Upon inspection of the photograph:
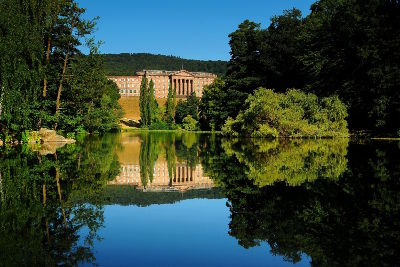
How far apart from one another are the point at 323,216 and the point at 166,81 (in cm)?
15169

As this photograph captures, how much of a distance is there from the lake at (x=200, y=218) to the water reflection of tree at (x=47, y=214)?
2 centimetres

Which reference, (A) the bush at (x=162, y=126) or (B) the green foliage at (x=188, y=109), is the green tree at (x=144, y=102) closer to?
(A) the bush at (x=162, y=126)

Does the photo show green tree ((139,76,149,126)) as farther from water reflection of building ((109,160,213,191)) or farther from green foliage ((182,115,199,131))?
water reflection of building ((109,160,213,191))

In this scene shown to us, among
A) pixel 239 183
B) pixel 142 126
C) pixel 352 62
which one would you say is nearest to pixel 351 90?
pixel 352 62

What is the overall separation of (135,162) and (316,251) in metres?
12.5

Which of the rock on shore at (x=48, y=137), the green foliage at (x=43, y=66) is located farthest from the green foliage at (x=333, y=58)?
the rock on shore at (x=48, y=137)

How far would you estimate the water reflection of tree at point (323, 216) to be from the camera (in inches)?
207

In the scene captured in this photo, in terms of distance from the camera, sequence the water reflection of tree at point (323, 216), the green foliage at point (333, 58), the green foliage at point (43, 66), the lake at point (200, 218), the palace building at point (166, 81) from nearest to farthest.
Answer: the lake at point (200, 218)
the water reflection of tree at point (323, 216)
the green foliage at point (43, 66)
the green foliage at point (333, 58)
the palace building at point (166, 81)

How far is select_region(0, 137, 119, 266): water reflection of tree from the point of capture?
497 cm

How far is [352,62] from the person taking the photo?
132ft

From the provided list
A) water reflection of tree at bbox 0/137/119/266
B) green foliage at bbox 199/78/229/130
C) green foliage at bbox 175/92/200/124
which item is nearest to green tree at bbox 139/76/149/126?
green foliage at bbox 175/92/200/124

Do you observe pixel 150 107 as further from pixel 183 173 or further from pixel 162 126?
pixel 183 173

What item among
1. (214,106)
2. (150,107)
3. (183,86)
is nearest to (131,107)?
(183,86)

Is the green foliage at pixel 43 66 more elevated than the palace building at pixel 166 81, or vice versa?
the palace building at pixel 166 81
